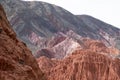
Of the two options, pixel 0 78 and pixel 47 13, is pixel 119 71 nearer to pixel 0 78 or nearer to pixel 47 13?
pixel 0 78

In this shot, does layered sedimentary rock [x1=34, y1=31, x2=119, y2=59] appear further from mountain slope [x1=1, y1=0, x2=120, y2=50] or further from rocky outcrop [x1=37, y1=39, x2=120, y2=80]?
rocky outcrop [x1=37, y1=39, x2=120, y2=80]

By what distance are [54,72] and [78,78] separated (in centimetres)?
620

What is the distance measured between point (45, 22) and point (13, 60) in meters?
154

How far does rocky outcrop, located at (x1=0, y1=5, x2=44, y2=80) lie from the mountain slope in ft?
417

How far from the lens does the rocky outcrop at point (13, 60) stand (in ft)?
43.5

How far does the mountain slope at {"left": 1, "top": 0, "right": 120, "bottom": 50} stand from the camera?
155625 millimetres

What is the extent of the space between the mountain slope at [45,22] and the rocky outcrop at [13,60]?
127 m

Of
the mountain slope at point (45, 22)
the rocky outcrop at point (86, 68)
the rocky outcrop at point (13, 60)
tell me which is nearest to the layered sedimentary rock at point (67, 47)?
the mountain slope at point (45, 22)

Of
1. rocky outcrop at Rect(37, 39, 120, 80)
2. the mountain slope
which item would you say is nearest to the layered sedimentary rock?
the mountain slope

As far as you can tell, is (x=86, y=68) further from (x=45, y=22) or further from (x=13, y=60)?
(x=45, y=22)

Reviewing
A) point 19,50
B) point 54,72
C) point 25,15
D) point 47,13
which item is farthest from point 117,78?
point 47,13

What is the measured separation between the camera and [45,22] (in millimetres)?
168125

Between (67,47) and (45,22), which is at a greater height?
(45,22)

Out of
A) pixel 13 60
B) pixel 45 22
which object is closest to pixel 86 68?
pixel 13 60
